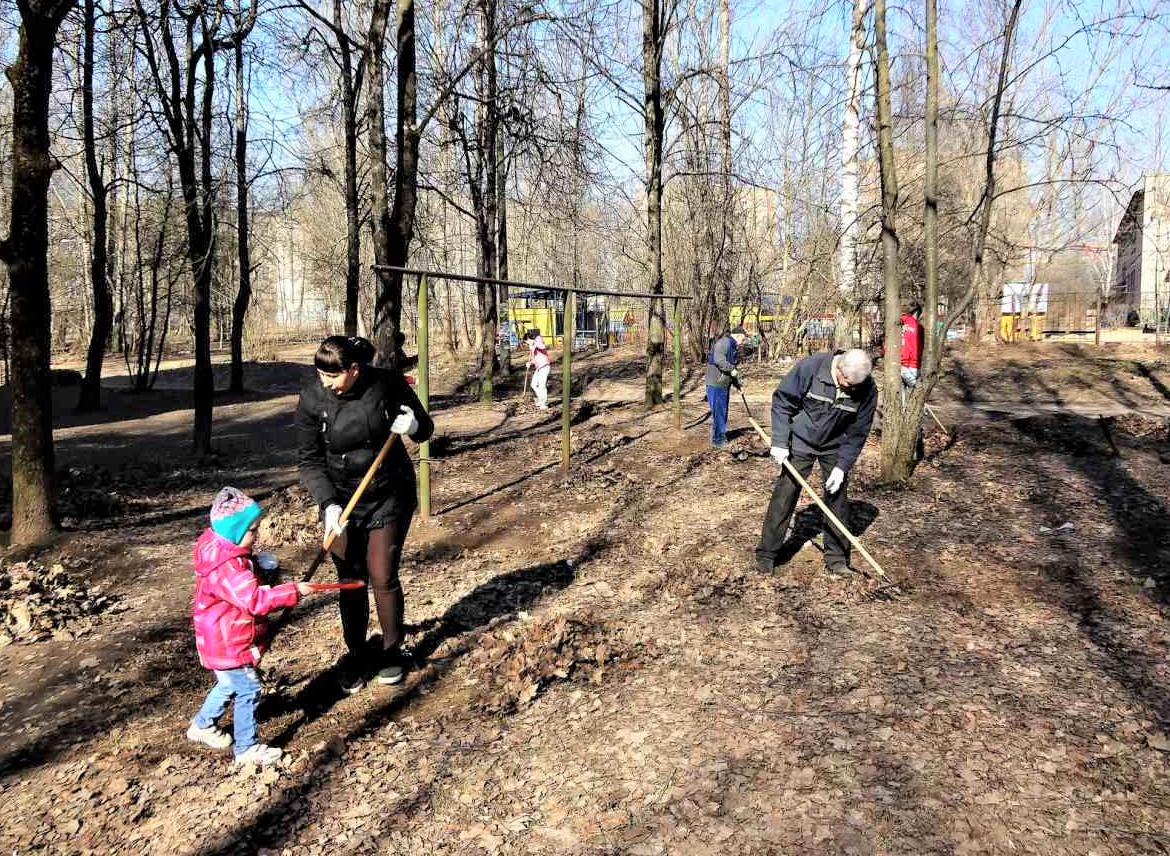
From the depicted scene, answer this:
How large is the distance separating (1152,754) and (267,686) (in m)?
4.11

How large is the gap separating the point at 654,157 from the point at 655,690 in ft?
35.5

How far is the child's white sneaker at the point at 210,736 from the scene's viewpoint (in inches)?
143

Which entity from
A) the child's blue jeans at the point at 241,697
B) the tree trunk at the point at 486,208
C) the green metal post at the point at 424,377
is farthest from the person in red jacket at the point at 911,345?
the child's blue jeans at the point at 241,697

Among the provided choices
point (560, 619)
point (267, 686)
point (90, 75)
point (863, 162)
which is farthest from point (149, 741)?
point (863, 162)

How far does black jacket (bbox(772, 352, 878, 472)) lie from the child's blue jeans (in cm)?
363

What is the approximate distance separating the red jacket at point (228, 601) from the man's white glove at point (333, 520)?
18.2 inches

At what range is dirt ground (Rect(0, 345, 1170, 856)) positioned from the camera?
3109 mm

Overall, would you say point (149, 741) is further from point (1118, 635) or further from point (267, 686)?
point (1118, 635)

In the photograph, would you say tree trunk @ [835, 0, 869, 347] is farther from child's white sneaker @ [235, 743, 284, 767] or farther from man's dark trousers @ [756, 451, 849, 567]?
child's white sneaker @ [235, 743, 284, 767]

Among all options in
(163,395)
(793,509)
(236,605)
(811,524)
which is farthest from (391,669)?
(163,395)

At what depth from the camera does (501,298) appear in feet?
69.7

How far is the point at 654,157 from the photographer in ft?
43.7

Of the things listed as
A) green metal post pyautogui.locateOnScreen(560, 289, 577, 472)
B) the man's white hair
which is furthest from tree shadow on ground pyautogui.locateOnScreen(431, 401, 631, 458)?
the man's white hair

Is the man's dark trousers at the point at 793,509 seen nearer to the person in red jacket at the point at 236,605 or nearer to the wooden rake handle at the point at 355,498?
the wooden rake handle at the point at 355,498
